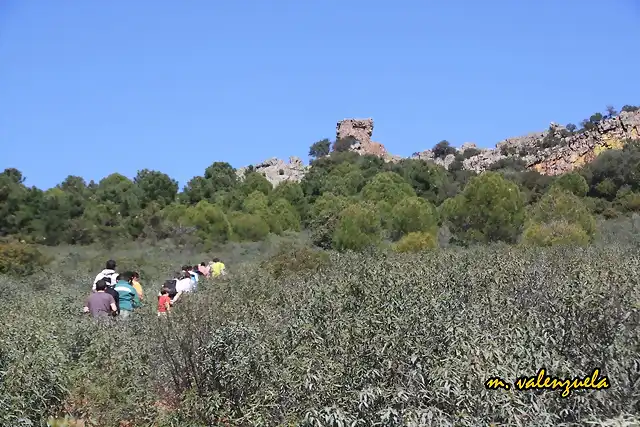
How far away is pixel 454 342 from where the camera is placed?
4.53 m

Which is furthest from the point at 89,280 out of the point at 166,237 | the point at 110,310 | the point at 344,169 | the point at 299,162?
the point at 299,162

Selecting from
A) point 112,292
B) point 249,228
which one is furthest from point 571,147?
point 112,292

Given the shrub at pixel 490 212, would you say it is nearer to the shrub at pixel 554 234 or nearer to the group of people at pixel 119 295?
the shrub at pixel 554 234

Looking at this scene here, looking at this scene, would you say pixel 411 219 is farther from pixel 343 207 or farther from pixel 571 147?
pixel 571 147

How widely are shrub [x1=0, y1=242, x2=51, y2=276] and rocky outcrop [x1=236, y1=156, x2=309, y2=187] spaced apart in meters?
56.1

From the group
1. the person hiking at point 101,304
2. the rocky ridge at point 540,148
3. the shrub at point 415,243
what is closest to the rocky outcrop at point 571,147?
the rocky ridge at point 540,148

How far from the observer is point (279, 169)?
8925cm

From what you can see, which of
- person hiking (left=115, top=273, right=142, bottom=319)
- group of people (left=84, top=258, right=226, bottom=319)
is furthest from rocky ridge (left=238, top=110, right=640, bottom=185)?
person hiking (left=115, top=273, right=142, bottom=319)

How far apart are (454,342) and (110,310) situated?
595 cm

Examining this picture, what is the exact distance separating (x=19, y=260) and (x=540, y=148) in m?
62.6

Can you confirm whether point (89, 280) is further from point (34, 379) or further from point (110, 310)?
point (34, 379)

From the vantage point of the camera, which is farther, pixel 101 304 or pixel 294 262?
pixel 294 262

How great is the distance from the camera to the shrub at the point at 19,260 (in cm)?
2167
